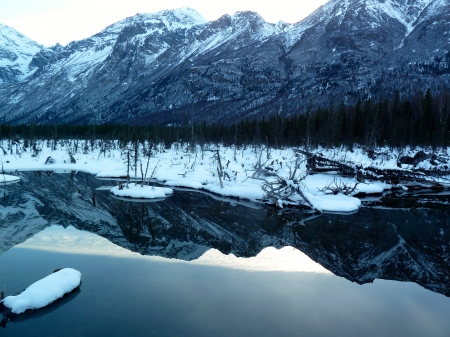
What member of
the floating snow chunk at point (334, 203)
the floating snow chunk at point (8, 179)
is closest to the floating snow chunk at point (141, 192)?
the floating snow chunk at point (334, 203)

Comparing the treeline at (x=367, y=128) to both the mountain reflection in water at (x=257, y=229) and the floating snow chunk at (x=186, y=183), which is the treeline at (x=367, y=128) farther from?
the mountain reflection in water at (x=257, y=229)

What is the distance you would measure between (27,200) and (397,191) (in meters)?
29.6

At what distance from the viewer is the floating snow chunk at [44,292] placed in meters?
9.52

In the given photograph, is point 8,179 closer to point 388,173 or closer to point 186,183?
point 186,183

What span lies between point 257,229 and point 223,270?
550 cm

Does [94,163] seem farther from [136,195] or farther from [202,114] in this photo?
[202,114]

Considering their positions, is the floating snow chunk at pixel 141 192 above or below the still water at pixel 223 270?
above

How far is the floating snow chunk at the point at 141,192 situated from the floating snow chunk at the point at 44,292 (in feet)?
46.6

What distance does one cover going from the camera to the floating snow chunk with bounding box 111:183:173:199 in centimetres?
2580

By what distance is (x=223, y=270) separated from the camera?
13242 millimetres

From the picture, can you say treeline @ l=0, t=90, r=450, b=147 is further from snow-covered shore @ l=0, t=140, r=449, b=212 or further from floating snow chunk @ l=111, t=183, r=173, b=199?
floating snow chunk @ l=111, t=183, r=173, b=199

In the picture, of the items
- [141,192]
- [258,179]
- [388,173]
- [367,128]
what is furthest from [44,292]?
[367,128]

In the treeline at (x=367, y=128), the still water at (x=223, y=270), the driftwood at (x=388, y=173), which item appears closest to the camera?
the still water at (x=223, y=270)

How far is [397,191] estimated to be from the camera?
97.0ft
